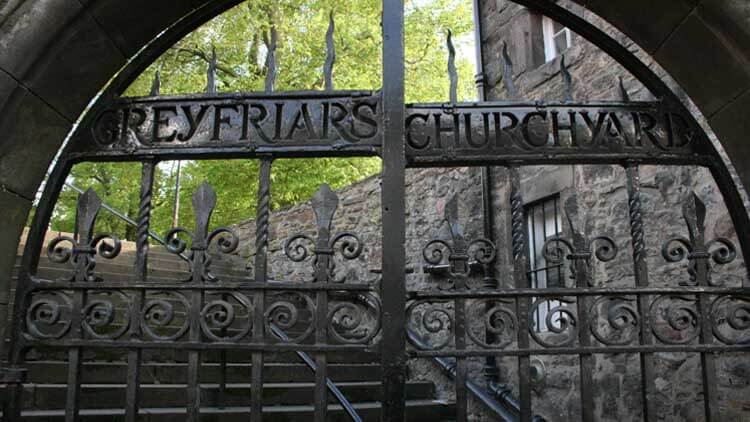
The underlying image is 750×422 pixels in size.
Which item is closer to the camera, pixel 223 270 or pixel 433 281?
pixel 433 281

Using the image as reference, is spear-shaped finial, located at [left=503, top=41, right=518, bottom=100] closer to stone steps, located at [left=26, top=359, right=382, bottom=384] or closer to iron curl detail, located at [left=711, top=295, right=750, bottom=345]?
iron curl detail, located at [left=711, top=295, right=750, bottom=345]

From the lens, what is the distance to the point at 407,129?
2508 mm

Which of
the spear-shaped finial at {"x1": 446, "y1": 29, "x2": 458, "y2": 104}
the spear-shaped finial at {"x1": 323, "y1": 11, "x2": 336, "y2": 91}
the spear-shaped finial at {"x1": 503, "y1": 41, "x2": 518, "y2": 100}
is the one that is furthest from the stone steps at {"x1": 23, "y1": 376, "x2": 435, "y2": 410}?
the spear-shaped finial at {"x1": 503, "y1": 41, "x2": 518, "y2": 100}

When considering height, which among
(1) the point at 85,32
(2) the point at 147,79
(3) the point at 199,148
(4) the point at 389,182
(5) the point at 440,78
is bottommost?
(4) the point at 389,182

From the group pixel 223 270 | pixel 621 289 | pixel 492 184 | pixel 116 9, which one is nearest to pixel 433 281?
pixel 492 184

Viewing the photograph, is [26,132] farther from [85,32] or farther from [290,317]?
[290,317]

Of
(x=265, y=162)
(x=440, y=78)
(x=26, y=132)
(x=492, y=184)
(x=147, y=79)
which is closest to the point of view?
(x=26, y=132)

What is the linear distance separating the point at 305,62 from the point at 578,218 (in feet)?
30.2

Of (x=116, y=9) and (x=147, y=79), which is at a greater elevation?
(x=147, y=79)

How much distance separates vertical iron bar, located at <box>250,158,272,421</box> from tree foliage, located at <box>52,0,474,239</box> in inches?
289

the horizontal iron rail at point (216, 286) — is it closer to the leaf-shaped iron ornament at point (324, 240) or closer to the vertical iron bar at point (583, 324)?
the leaf-shaped iron ornament at point (324, 240)

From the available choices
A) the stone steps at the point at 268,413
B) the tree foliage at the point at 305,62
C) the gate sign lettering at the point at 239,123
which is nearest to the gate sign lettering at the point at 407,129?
the gate sign lettering at the point at 239,123

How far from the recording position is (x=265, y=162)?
246 cm

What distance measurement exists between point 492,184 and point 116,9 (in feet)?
17.2
